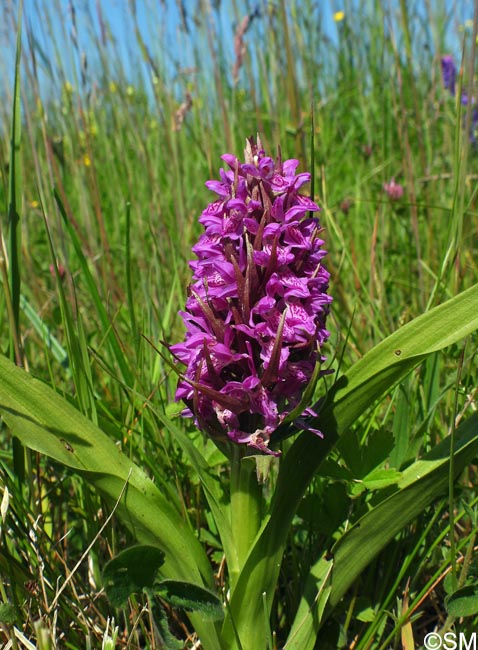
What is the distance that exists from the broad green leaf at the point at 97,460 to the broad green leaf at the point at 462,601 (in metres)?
0.31

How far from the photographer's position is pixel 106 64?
2.06 m

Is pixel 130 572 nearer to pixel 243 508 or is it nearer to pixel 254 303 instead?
pixel 243 508

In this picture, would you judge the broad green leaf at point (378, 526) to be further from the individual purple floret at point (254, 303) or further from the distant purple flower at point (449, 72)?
the distant purple flower at point (449, 72)

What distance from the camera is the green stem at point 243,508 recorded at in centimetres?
87

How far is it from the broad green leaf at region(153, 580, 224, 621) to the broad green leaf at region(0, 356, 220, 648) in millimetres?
83

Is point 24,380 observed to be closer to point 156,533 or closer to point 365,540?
point 156,533

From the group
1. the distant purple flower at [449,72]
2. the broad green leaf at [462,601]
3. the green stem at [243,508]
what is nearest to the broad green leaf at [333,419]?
the green stem at [243,508]

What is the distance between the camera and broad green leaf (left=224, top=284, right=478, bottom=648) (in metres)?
0.81

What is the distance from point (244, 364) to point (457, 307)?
0.90ft

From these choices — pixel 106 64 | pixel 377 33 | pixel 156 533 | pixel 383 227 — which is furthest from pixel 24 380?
pixel 377 33

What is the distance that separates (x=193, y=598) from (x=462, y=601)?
13.4 inches

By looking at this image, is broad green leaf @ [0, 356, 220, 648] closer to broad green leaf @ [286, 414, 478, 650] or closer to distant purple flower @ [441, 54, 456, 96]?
broad green leaf @ [286, 414, 478, 650]

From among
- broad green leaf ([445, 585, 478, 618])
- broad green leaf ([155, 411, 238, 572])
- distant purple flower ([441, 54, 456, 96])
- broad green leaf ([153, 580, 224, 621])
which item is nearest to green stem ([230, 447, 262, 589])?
broad green leaf ([155, 411, 238, 572])

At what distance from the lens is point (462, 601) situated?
2.71 feet
